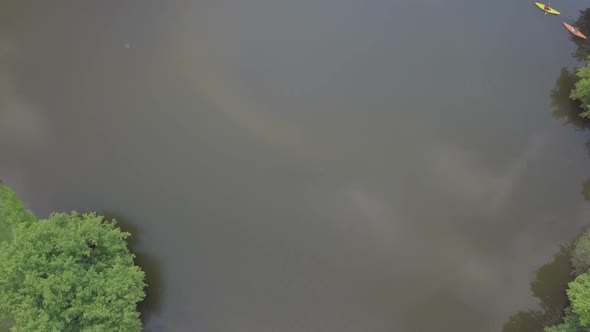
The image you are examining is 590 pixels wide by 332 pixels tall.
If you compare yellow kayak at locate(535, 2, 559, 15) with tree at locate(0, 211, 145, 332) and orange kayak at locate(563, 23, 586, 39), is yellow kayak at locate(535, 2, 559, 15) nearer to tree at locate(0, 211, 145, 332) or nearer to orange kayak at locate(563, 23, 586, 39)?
orange kayak at locate(563, 23, 586, 39)

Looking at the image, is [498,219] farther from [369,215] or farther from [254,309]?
[254,309]

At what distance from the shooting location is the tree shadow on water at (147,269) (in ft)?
48.8

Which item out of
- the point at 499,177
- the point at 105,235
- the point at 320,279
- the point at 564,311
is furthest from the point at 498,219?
the point at 105,235

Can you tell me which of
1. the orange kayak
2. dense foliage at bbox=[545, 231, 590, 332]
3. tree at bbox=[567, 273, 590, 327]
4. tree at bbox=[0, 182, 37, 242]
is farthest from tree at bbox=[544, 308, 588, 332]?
tree at bbox=[0, 182, 37, 242]

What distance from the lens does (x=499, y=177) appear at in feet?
54.5

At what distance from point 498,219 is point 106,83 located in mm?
13718

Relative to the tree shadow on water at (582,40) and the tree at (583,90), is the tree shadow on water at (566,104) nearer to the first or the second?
the tree at (583,90)

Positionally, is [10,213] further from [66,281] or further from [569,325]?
[569,325]

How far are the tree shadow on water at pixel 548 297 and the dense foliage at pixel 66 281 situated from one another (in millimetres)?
11363

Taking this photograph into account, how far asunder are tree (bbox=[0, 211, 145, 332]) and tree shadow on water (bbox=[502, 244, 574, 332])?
1134cm

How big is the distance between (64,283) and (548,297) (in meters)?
13.9

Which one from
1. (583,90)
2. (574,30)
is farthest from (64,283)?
(574,30)

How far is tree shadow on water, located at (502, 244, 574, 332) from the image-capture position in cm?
1526

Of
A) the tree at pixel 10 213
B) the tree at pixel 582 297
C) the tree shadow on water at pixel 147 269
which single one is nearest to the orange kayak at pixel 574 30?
the tree at pixel 582 297
